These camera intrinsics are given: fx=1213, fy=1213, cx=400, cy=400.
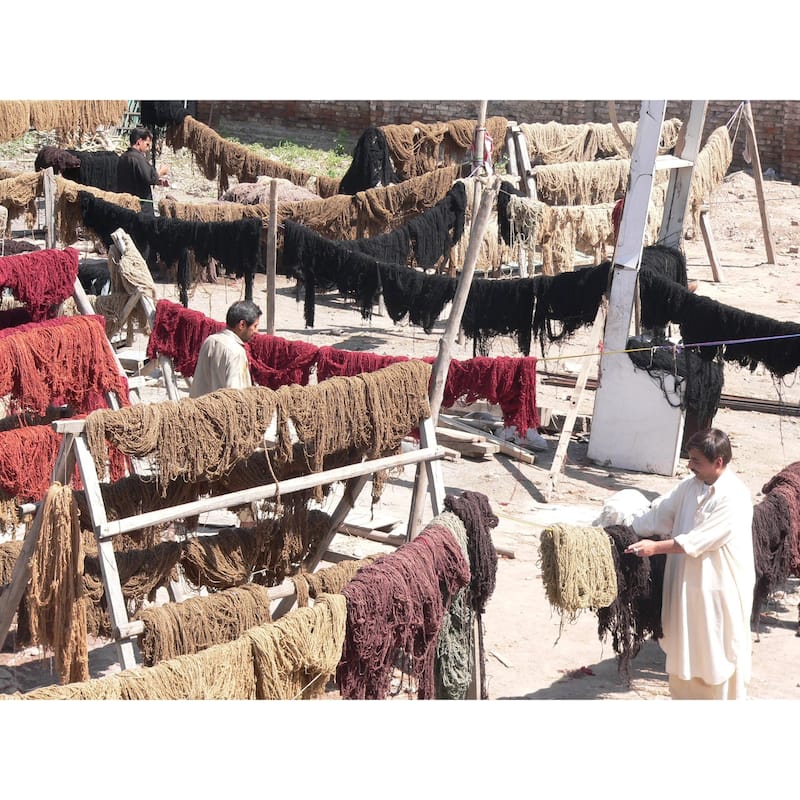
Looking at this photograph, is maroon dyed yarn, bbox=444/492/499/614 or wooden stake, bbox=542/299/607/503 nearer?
maroon dyed yarn, bbox=444/492/499/614

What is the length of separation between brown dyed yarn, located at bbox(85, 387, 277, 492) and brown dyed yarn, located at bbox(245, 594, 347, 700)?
1003mm

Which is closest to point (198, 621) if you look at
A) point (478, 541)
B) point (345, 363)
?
point (478, 541)

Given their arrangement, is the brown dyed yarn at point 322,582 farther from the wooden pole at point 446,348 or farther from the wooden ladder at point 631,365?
the wooden ladder at point 631,365

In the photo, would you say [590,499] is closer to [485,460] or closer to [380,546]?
[485,460]

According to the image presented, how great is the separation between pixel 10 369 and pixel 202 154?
1081 cm

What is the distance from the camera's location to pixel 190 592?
6.82 m

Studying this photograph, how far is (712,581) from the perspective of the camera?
4996 mm

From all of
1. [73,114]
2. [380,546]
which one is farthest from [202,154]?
[380,546]

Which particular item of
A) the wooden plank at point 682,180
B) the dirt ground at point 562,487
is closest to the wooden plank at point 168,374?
the dirt ground at point 562,487

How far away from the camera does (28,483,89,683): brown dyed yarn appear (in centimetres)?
471

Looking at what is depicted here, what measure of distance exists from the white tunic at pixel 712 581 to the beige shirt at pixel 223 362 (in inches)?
98.5

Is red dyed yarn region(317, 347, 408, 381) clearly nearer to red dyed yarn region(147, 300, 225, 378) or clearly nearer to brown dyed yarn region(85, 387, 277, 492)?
red dyed yarn region(147, 300, 225, 378)

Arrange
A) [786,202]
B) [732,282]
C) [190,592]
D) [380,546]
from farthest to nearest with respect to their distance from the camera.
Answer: [786,202], [732,282], [380,546], [190,592]

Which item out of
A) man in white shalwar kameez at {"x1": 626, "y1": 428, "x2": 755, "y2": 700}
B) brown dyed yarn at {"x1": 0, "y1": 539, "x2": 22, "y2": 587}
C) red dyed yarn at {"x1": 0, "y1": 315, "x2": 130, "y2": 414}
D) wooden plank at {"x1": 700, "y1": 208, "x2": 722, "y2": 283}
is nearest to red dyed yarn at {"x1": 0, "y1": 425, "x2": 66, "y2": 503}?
red dyed yarn at {"x1": 0, "y1": 315, "x2": 130, "y2": 414}
